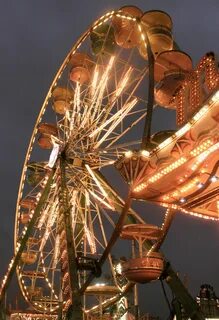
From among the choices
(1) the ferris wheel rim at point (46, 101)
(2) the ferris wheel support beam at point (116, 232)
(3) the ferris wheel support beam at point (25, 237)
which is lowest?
(2) the ferris wheel support beam at point (116, 232)

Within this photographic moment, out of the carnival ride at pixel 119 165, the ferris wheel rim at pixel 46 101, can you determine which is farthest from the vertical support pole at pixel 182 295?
the ferris wheel rim at pixel 46 101

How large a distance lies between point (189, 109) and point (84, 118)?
6830 millimetres

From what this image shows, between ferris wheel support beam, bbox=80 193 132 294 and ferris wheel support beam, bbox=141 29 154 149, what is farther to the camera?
ferris wheel support beam, bbox=80 193 132 294

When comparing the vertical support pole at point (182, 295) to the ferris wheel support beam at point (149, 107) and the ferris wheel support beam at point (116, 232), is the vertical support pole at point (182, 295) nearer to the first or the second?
the ferris wheel support beam at point (116, 232)

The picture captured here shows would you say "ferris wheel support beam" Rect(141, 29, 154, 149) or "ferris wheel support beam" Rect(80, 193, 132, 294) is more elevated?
"ferris wheel support beam" Rect(141, 29, 154, 149)

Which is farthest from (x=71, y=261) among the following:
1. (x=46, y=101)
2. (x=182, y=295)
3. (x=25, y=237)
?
(x=46, y=101)

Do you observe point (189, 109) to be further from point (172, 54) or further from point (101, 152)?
point (101, 152)

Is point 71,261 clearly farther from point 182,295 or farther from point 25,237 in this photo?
point 25,237

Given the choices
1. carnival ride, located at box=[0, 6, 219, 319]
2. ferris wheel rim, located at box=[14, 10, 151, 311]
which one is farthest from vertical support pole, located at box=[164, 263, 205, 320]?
ferris wheel rim, located at box=[14, 10, 151, 311]

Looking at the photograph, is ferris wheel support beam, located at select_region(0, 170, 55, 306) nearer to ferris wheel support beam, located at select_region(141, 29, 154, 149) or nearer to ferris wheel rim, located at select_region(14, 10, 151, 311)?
ferris wheel rim, located at select_region(14, 10, 151, 311)

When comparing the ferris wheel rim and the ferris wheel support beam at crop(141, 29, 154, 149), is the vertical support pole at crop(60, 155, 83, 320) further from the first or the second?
the ferris wheel support beam at crop(141, 29, 154, 149)

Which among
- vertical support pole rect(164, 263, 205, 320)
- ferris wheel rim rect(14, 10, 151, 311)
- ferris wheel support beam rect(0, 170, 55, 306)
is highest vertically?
ferris wheel rim rect(14, 10, 151, 311)

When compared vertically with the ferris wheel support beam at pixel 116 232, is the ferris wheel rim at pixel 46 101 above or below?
above

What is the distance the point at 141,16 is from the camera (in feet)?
44.0
